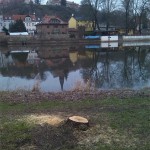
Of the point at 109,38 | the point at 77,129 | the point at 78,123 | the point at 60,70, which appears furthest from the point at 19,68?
the point at 109,38

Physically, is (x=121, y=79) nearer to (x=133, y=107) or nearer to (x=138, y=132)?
(x=133, y=107)

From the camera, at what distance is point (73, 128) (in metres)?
8.95

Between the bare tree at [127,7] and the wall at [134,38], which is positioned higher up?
the bare tree at [127,7]

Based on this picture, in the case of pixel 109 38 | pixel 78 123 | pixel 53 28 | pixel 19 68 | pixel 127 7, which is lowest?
pixel 19 68

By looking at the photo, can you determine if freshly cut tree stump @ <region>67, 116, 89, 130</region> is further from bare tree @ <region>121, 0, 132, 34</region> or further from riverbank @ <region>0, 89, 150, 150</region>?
bare tree @ <region>121, 0, 132, 34</region>

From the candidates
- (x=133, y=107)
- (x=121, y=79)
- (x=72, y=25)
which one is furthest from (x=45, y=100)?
(x=72, y=25)

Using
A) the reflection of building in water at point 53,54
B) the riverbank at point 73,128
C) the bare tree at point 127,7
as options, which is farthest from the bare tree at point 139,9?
the riverbank at point 73,128

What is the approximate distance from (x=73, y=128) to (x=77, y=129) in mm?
111

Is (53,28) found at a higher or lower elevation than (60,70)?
higher

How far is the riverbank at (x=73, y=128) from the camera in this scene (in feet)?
26.1

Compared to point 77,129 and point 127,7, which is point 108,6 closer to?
point 127,7

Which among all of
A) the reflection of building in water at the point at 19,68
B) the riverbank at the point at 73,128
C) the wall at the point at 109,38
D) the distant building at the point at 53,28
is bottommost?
the reflection of building in water at the point at 19,68

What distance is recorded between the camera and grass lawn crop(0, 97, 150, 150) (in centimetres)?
789

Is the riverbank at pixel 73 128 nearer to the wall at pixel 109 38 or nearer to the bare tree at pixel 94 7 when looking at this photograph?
the wall at pixel 109 38
